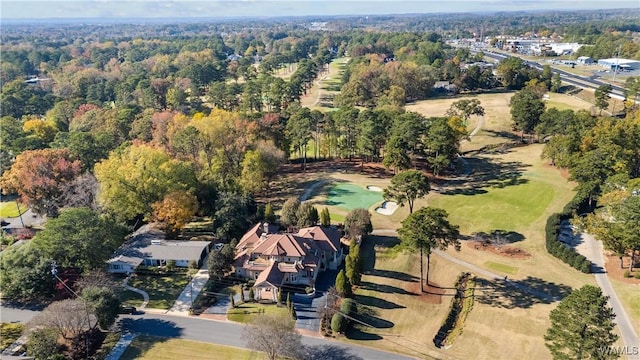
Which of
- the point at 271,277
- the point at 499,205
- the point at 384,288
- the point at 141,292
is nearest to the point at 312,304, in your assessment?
the point at 271,277

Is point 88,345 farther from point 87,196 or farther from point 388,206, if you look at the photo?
point 388,206

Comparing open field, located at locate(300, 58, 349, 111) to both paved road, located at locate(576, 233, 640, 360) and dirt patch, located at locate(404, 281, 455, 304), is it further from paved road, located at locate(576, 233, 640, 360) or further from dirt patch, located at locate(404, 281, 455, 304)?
dirt patch, located at locate(404, 281, 455, 304)

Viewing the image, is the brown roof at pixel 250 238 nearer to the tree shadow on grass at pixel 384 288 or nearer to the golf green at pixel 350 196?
the tree shadow on grass at pixel 384 288

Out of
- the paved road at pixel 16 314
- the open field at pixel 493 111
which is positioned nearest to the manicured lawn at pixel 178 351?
the paved road at pixel 16 314

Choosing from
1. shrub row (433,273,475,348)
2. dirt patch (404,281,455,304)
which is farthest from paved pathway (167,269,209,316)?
shrub row (433,273,475,348)

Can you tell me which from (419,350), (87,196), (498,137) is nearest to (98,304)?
(87,196)
